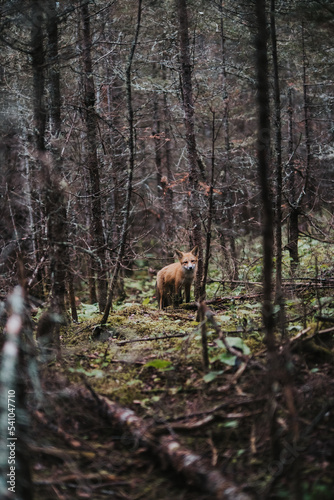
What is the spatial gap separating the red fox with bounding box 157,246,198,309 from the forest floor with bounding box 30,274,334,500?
4.17 meters

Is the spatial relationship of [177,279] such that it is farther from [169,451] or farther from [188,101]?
[169,451]

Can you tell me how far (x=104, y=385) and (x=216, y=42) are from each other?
52.7ft

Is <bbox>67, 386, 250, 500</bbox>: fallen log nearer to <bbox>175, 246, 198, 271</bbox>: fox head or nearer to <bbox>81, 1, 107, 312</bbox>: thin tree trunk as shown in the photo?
<bbox>81, 1, 107, 312</bbox>: thin tree trunk

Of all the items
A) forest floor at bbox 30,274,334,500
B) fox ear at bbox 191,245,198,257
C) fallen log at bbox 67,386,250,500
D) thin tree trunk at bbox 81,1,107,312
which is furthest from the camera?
fox ear at bbox 191,245,198,257

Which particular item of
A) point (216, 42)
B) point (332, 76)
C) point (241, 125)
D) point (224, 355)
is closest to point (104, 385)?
point (224, 355)

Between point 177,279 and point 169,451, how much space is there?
7187mm

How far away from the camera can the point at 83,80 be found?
946 centimetres

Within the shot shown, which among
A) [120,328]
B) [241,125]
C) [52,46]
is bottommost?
[120,328]

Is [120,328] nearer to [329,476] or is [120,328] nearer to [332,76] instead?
[329,476]

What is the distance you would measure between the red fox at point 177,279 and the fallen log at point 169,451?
5.95m

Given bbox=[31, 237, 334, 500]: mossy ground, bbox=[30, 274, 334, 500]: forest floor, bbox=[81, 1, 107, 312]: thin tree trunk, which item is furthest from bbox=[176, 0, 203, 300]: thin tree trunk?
bbox=[30, 274, 334, 500]: forest floor

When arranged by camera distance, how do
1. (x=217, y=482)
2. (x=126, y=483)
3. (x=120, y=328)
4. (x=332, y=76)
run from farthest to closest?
1. (x=332, y=76)
2. (x=120, y=328)
3. (x=126, y=483)
4. (x=217, y=482)

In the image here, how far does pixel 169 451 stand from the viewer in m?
3.81

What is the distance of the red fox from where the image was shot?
10.5m
